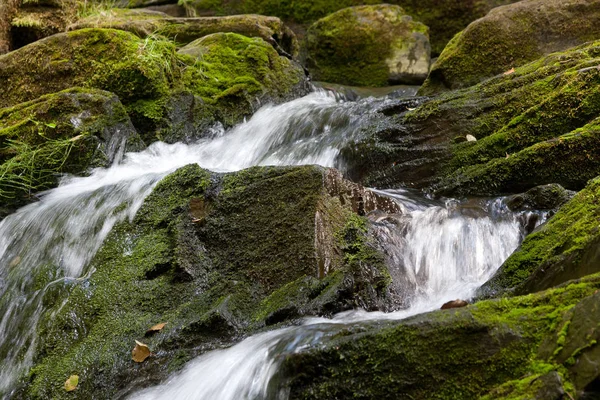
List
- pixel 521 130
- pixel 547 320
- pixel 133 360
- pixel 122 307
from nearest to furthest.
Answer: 1. pixel 547 320
2. pixel 133 360
3. pixel 122 307
4. pixel 521 130

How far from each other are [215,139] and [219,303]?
11.8ft

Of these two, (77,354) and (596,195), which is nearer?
(596,195)

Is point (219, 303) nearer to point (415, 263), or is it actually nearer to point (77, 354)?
point (77, 354)

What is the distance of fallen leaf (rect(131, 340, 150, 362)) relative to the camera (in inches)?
130

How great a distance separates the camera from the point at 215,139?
684cm

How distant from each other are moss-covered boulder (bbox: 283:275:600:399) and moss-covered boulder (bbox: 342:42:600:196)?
7.85 feet

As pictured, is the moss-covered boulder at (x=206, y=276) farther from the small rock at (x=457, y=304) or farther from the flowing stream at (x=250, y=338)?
the small rock at (x=457, y=304)

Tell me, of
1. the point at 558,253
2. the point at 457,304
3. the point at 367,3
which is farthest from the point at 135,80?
the point at 367,3

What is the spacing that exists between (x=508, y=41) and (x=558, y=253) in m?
4.75

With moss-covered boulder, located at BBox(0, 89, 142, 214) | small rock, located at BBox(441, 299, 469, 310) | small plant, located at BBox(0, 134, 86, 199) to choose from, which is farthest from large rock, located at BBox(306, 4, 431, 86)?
small rock, located at BBox(441, 299, 469, 310)

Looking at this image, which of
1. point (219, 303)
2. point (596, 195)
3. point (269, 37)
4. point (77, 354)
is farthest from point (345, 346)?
point (269, 37)

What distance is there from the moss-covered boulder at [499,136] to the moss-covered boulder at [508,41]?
1360mm

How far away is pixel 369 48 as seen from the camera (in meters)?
10.5

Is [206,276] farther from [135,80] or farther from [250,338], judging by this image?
[135,80]
